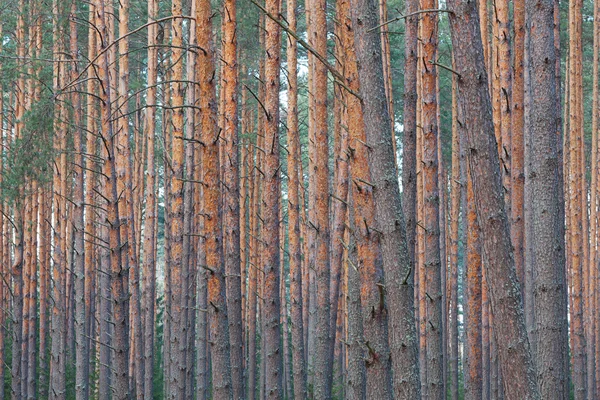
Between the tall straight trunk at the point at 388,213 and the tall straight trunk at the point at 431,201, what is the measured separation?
2.02 metres

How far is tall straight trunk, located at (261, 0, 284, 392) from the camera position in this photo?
8.21 m

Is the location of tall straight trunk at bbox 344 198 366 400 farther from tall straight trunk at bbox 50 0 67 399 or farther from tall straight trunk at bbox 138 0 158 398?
tall straight trunk at bbox 138 0 158 398

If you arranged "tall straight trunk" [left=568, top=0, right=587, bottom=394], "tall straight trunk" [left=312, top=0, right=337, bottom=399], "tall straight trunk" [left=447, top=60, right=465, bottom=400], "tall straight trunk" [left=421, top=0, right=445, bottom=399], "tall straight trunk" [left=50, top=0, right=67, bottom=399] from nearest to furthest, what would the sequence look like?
"tall straight trunk" [left=421, top=0, right=445, bottom=399], "tall straight trunk" [left=312, top=0, right=337, bottom=399], "tall straight trunk" [left=50, top=0, right=67, bottom=399], "tall straight trunk" [left=568, top=0, right=587, bottom=394], "tall straight trunk" [left=447, top=60, right=465, bottom=400]

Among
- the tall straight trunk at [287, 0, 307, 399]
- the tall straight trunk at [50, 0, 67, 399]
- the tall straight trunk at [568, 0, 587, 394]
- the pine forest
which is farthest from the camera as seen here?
the tall straight trunk at [568, 0, 587, 394]

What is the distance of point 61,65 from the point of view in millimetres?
11602

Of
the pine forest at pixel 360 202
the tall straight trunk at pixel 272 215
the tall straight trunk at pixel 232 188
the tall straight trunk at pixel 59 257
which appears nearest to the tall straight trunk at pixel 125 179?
the pine forest at pixel 360 202

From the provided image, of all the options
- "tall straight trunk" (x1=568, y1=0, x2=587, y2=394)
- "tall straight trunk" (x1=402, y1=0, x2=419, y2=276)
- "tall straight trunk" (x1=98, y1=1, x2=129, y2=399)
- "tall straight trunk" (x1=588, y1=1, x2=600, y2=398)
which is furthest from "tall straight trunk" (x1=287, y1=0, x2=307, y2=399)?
"tall straight trunk" (x1=588, y1=1, x2=600, y2=398)

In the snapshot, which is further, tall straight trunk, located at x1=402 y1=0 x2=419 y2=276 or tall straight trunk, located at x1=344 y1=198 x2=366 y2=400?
tall straight trunk, located at x1=402 y1=0 x2=419 y2=276

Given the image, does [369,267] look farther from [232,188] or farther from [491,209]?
[232,188]

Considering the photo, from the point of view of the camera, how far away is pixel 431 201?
7.68 metres

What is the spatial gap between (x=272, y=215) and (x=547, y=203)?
11.2 ft

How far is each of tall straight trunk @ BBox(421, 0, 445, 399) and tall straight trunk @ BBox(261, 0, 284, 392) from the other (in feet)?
5.39

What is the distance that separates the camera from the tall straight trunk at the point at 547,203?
228 inches

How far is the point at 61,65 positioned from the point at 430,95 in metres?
6.54
